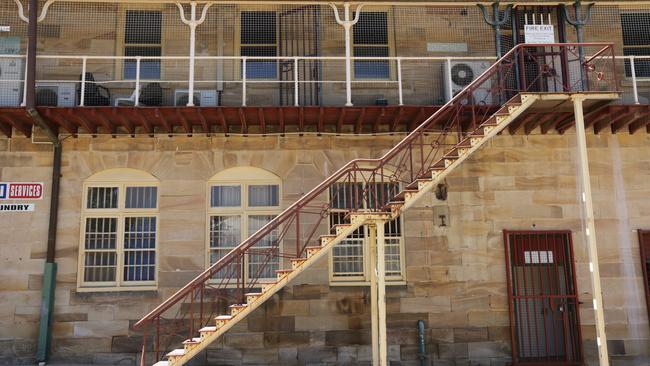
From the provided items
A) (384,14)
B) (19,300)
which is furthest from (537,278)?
(19,300)

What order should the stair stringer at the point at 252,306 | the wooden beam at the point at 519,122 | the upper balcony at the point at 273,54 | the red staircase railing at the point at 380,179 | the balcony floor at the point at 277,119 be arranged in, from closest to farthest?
the stair stringer at the point at 252,306
the red staircase railing at the point at 380,179
the balcony floor at the point at 277,119
the wooden beam at the point at 519,122
the upper balcony at the point at 273,54

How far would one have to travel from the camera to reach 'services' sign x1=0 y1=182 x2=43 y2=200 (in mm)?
11859

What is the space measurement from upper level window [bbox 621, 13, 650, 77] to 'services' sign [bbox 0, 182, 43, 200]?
1326 cm

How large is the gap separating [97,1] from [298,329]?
7.85 meters

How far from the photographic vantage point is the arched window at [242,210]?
1204cm

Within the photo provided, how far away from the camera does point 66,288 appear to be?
1158cm

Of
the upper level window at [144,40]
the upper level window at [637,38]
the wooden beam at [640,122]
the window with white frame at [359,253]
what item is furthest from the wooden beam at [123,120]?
the upper level window at [637,38]

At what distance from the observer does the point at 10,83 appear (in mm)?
12422

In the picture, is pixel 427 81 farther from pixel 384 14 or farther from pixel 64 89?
pixel 64 89

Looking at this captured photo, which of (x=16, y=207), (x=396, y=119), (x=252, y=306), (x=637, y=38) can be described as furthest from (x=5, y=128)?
(x=637, y=38)

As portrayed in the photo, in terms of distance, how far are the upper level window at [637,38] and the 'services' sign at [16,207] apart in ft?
44.2

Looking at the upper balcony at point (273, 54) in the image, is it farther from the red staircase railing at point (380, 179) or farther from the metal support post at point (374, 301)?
the metal support post at point (374, 301)

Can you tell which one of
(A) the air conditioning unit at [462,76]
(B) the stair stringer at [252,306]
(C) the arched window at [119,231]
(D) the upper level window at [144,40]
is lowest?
(B) the stair stringer at [252,306]

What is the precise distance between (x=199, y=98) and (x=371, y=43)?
418 cm
